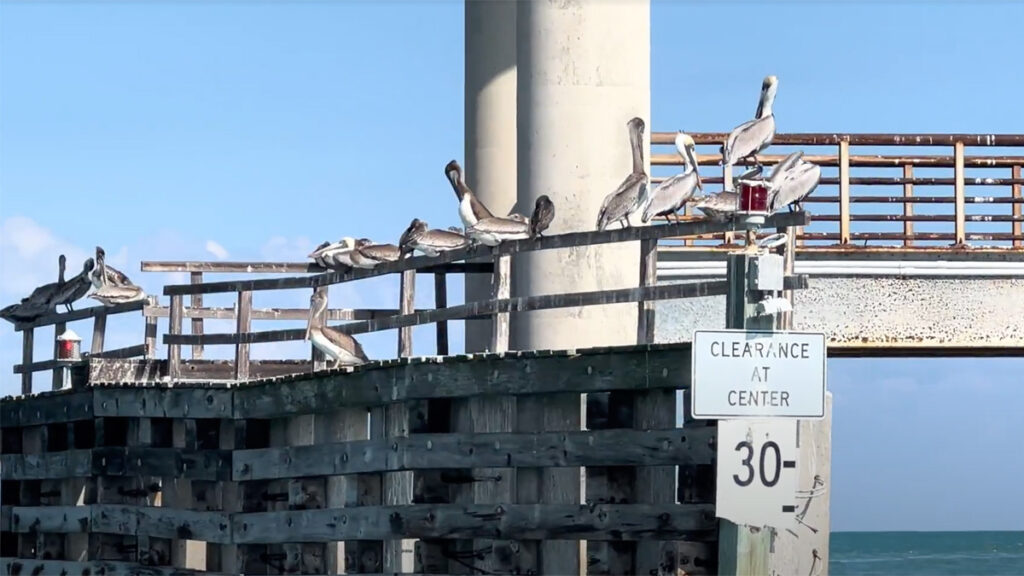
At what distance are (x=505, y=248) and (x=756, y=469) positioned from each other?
15.5 ft

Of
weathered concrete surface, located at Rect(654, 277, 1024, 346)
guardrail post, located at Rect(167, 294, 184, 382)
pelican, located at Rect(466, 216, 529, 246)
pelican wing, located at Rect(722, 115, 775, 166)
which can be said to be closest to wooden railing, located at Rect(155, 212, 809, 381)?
guardrail post, located at Rect(167, 294, 184, 382)

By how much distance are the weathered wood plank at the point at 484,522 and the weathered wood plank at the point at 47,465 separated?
11.2 ft

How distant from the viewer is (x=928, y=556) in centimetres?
8875

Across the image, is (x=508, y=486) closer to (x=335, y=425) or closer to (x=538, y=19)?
(x=335, y=425)

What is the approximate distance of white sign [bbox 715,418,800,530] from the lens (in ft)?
37.3

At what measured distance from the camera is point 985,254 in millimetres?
24734

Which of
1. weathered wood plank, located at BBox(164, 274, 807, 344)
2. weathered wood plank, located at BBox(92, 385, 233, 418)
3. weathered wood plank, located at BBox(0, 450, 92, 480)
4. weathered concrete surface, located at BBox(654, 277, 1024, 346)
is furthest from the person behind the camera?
weathered concrete surface, located at BBox(654, 277, 1024, 346)

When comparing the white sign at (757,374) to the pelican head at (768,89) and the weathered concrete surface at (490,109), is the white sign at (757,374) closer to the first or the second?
the pelican head at (768,89)

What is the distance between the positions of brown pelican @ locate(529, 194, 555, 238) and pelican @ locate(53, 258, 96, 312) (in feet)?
33.2

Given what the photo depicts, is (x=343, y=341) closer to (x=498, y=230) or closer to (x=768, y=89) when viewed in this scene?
(x=498, y=230)

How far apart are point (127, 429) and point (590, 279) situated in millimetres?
5641

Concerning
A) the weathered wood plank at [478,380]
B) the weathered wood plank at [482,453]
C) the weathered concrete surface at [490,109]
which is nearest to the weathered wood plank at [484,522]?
the weathered wood plank at [482,453]

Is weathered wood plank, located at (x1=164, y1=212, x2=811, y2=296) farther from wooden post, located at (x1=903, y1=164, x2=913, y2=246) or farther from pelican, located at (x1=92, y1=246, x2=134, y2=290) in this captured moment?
wooden post, located at (x1=903, y1=164, x2=913, y2=246)

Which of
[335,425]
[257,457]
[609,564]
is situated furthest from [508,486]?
[257,457]
